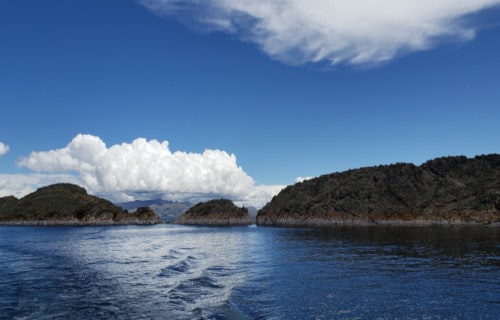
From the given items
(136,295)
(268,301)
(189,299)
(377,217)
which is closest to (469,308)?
(268,301)

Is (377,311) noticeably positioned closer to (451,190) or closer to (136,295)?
(136,295)

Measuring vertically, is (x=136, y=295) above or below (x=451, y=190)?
below

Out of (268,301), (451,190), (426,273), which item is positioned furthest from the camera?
(451,190)

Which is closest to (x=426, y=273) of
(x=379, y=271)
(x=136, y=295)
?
(x=379, y=271)

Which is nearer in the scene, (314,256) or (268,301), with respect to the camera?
(268,301)

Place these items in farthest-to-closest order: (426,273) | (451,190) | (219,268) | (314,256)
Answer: (451,190) < (314,256) < (219,268) < (426,273)

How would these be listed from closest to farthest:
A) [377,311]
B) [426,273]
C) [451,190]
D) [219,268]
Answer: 1. [377,311]
2. [426,273]
3. [219,268]
4. [451,190]

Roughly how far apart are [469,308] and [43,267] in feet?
158

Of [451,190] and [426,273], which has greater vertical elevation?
[451,190]

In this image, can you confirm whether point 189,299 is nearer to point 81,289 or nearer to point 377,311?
point 81,289

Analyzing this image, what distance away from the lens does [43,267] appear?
4800cm

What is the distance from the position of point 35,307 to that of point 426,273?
3599cm

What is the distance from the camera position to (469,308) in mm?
24562

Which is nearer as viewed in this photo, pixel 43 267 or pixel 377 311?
pixel 377 311
